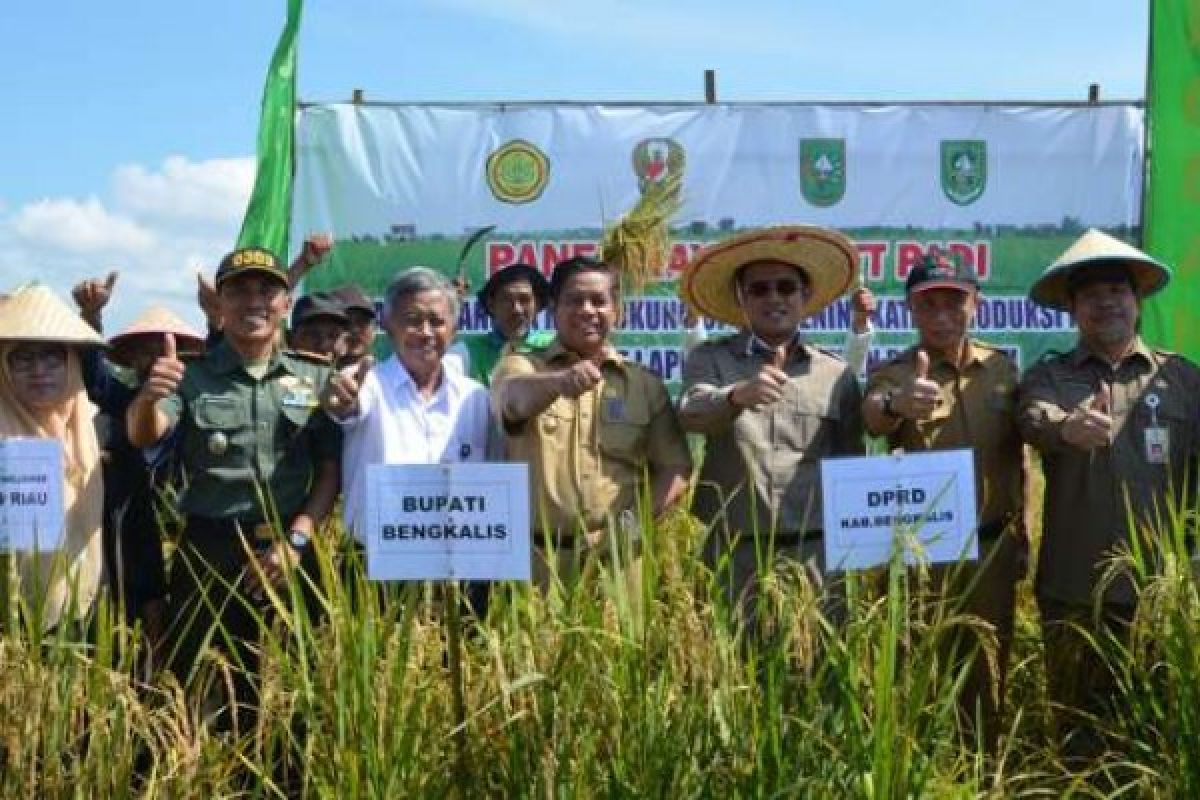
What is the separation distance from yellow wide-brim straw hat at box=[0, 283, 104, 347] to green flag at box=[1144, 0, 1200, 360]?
534cm

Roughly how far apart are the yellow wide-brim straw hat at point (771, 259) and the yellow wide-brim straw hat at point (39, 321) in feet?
5.54

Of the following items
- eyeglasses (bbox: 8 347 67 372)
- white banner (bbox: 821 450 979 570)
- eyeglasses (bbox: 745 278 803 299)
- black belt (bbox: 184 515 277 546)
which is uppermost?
eyeglasses (bbox: 745 278 803 299)

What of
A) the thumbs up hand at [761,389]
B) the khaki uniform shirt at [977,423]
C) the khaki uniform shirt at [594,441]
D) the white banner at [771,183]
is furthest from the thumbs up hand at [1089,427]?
the white banner at [771,183]

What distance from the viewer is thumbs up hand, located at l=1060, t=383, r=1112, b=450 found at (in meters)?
3.53

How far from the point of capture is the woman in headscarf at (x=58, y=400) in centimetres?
356

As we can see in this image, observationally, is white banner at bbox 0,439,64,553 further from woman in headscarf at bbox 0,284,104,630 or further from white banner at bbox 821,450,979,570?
white banner at bbox 821,450,979,570

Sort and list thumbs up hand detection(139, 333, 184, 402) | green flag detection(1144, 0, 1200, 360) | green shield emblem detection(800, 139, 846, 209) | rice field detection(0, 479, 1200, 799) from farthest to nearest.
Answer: green shield emblem detection(800, 139, 846, 209) → green flag detection(1144, 0, 1200, 360) → thumbs up hand detection(139, 333, 184, 402) → rice field detection(0, 479, 1200, 799)

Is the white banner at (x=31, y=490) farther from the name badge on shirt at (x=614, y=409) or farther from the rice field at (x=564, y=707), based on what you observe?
the name badge on shirt at (x=614, y=409)

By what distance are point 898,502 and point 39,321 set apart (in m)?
2.20

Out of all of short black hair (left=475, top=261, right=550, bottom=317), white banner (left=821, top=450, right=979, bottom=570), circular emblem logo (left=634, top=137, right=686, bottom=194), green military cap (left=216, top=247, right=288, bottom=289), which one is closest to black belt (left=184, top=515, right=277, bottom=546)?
green military cap (left=216, top=247, right=288, bottom=289)

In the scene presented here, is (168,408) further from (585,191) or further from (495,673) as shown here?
(585,191)

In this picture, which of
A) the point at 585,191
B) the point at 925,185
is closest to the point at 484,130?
the point at 585,191

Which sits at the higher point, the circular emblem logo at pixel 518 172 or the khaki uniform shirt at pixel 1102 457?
the circular emblem logo at pixel 518 172

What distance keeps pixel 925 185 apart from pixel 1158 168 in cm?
147
